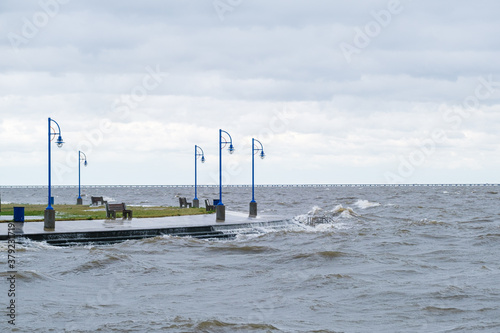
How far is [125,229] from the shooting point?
26422mm

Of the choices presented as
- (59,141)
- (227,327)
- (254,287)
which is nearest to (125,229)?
(59,141)

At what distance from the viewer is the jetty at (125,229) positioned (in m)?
Answer: 24.1

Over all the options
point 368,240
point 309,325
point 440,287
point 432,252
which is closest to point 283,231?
point 368,240

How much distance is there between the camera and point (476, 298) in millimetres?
16094

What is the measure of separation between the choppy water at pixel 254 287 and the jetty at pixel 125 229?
73 cm

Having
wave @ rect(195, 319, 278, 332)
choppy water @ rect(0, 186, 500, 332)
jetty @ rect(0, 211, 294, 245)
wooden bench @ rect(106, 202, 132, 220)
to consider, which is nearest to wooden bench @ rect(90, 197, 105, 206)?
wooden bench @ rect(106, 202, 132, 220)

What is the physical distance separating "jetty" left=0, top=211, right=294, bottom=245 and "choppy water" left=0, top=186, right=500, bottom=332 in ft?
2.41

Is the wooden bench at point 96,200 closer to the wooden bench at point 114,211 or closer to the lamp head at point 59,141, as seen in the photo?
the wooden bench at point 114,211

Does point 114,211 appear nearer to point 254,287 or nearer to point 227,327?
point 254,287

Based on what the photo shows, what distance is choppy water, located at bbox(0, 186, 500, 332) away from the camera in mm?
13430

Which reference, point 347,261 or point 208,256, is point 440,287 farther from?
point 208,256

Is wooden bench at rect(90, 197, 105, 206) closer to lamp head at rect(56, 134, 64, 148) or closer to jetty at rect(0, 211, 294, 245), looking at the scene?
jetty at rect(0, 211, 294, 245)

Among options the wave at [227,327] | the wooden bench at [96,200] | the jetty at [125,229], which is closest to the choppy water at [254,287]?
the wave at [227,327]

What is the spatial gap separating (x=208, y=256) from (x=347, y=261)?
5421 millimetres
